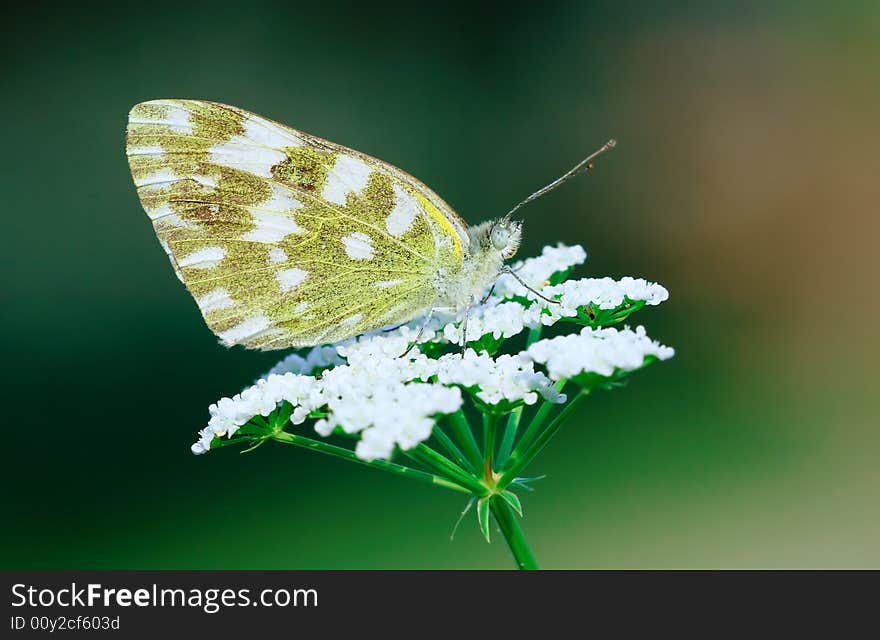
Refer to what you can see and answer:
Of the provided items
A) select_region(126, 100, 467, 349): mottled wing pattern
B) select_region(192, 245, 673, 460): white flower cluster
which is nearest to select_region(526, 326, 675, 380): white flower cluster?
select_region(192, 245, 673, 460): white flower cluster

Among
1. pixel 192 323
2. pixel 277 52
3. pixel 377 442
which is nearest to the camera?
pixel 377 442

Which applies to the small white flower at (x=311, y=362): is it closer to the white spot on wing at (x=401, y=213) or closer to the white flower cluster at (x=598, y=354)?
the white spot on wing at (x=401, y=213)

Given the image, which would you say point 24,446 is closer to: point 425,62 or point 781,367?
point 425,62

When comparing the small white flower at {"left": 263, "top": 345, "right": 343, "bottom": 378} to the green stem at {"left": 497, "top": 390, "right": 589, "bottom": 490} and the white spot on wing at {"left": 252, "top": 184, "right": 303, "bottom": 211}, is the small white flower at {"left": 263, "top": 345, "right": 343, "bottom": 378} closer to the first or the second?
the white spot on wing at {"left": 252, "top": 184, "right": 303, "bottom": 211}

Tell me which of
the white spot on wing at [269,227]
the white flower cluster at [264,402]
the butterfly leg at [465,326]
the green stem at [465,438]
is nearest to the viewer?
the green stem at [465,438]

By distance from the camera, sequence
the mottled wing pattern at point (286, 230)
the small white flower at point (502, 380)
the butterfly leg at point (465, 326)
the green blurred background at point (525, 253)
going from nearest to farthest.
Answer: the small white flower at point (502, 380), the butterfly leg at point (465, 326), the mottled wing pattern at point (286, 230), the green blurred background at point (525, 253)

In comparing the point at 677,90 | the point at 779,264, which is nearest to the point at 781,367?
the point at 779,264

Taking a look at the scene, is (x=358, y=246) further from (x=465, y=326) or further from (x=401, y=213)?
(x=465, y=326)

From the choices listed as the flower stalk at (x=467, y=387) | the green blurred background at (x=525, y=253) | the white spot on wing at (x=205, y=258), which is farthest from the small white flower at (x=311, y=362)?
the green blurred background at (x=525, y=253)
